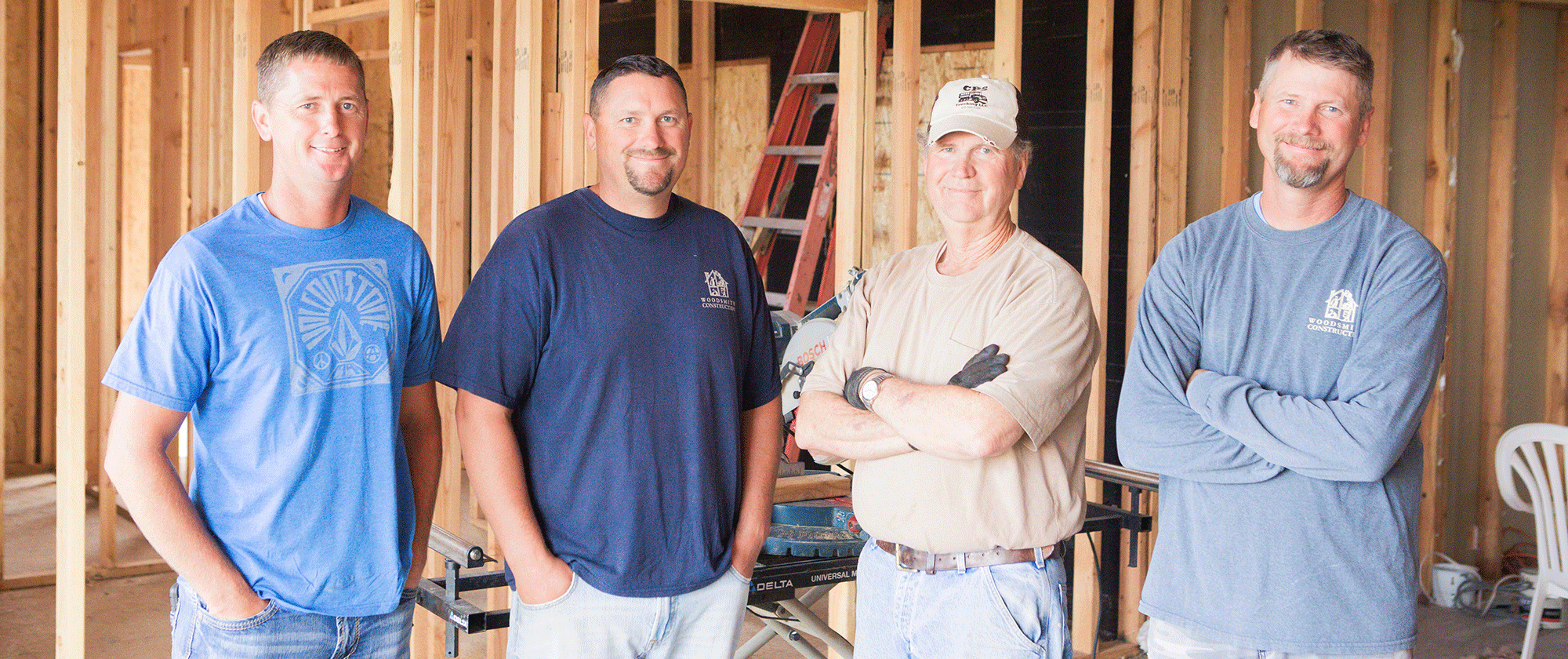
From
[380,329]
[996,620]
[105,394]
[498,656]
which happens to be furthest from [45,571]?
[996,620]

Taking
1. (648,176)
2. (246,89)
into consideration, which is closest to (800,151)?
(246,89)

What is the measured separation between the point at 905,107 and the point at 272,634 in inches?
89.5

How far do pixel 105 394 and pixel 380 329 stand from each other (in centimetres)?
439

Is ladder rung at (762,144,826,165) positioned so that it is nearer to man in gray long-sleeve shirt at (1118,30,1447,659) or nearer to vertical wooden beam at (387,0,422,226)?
vertical wooden beam at (387,0,422,226)

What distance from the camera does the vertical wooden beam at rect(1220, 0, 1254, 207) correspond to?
4.28 m

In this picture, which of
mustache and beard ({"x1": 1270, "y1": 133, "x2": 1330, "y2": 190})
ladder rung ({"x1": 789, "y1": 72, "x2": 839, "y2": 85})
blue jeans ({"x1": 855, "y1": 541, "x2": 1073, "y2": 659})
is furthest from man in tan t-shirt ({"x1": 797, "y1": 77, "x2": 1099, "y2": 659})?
ladder rung ({"x1": 789, "y1": 72, "x2": 839, "y2": 85})

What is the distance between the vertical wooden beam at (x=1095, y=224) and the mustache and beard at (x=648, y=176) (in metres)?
2.02

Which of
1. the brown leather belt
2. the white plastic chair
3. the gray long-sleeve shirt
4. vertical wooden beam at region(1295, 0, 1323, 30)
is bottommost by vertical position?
the white plastic chair

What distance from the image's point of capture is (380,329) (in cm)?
185

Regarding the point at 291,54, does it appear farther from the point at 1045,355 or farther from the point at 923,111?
the point at 923,111

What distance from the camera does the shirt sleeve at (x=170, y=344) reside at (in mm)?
1693

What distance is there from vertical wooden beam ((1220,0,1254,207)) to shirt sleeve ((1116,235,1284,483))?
2.50 metres

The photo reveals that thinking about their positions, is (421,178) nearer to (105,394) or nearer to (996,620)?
(996,620)

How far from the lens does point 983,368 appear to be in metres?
1.84
